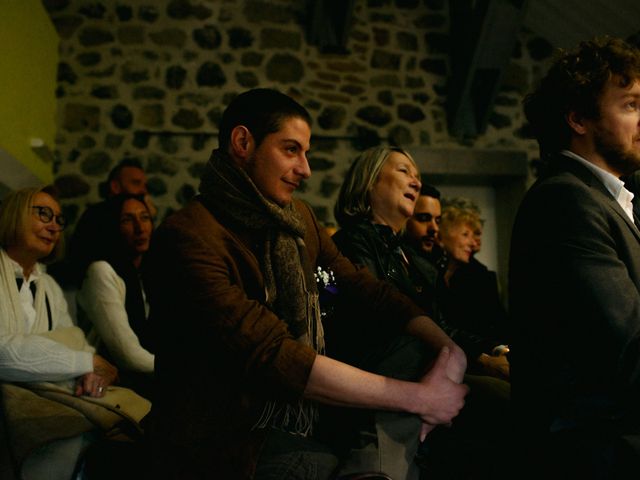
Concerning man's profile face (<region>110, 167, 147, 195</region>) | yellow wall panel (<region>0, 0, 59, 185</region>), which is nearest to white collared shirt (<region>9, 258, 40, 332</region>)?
yellow wall panel (<region>0, 0, 59, 185</region>)

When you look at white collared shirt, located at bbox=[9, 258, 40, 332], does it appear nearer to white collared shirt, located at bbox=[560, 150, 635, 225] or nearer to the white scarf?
the white scarf

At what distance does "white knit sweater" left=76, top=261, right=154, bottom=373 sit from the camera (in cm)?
263

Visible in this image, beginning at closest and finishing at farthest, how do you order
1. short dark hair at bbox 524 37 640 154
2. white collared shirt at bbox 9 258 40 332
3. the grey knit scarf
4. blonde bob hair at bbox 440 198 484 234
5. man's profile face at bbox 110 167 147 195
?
the grey knit scarf < short dark hair at bbox 524 37 640 154 < white collared shirt at bbox 9 258 40 332 < blonde bob hair at bbox 440 198 484 234 < man's profile face at bbox 110 167 147 195

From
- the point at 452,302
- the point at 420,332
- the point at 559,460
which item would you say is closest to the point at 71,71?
the point at 452,302

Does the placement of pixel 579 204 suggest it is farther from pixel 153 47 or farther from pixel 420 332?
pixel 153 47

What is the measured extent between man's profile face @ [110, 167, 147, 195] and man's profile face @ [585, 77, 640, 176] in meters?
3.08

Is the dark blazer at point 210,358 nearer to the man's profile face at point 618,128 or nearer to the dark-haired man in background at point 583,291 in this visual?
the dark-haired man in background at point 583,291

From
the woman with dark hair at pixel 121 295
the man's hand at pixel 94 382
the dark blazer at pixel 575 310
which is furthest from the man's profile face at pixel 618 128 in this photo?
the woman with dark hair at pixel 121 295

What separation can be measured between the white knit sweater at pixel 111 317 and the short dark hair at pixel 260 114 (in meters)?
1.36

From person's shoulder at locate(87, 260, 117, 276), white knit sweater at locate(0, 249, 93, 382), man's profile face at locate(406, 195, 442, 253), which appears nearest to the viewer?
white knit sweater at locate(0, 249, 93, 382)

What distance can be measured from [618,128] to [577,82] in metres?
0.16

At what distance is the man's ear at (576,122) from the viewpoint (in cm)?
157

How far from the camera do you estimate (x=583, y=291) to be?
126 cm

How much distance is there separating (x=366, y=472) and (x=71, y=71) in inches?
172
